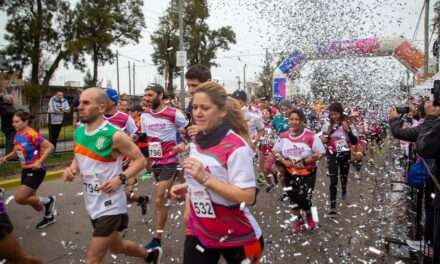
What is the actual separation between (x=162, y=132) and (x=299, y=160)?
190cm

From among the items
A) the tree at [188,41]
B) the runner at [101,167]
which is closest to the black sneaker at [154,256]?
the runner at [101,167]

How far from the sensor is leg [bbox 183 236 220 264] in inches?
98.9

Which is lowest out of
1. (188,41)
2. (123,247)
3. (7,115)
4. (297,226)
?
(297,226)

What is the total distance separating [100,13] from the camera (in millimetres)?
21359

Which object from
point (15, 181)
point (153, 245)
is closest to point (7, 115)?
point (15, 181)

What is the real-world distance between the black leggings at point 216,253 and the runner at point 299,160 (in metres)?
2.90

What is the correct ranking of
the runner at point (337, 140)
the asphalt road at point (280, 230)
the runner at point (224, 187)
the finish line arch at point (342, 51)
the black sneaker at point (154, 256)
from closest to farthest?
the runner at point (224, 187) → the black sneaker at point (154, 256) → the asphalt road at point (280, 230) → the runner at point (337, 140) → the finish line arch at point (342, 51)

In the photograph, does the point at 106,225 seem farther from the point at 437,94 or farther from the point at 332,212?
the point at 332,212

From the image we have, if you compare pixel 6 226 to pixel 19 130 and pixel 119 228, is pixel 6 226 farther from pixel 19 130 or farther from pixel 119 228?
pixel 19 130

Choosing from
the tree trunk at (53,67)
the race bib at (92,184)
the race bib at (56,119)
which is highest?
the tree trunk at (53,67)

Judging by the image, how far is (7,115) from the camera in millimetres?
8164

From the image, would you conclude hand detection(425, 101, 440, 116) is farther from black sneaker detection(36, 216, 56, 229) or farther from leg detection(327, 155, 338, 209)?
black sneaker detection(36, 216, 56, 229)

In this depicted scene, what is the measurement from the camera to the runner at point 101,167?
324 cm

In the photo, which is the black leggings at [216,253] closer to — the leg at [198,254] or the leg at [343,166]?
the leg at [198,254]
